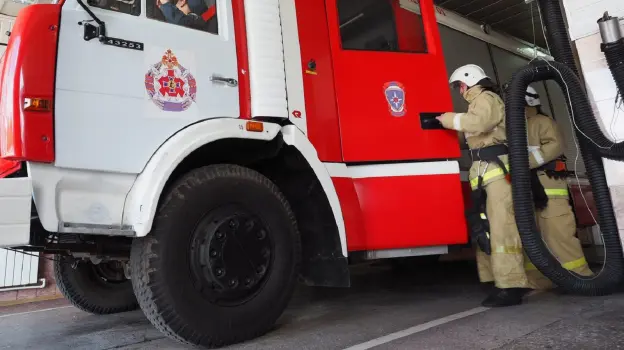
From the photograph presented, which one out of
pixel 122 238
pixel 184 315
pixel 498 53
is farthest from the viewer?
pixel 498 53

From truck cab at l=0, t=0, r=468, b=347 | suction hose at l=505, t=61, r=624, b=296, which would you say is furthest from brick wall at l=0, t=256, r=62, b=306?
suction hose at l=505, t=61, r=624, b=296

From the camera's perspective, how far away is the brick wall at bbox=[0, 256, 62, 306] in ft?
16.4

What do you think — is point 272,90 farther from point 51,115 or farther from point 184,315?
point 184,315

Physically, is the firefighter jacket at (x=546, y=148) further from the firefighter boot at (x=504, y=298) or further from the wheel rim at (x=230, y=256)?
the wheel rim at (x=230, y=256)

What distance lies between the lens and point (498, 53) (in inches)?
183

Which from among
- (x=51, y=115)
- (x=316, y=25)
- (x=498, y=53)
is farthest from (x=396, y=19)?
(x=51, y=115)

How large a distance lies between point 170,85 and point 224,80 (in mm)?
297

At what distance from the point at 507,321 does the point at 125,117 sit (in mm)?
2395

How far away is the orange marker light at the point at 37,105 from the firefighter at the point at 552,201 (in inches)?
136

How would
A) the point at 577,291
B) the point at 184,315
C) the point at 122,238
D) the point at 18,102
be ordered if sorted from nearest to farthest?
the point at 18,102
the point at 184,315
the point at 122,238
the point at 577,291

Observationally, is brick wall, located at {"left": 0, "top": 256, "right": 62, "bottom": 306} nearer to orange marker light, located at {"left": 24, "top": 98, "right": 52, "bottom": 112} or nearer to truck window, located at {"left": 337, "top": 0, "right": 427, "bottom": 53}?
orange marker light, located at {"left": 24, "top": 98, "right": 52, "bottom": 112}

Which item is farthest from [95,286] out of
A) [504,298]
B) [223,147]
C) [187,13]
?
[504,298]

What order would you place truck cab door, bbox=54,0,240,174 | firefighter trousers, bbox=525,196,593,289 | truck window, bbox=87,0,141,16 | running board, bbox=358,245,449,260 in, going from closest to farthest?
1. truck cab door, bbox=54,0,240,174
2. truck window, bbox=87,0,141,16
3. running board, bbox=358,245,449,260
4. firefighter trousers, bbox=525,196,593,289

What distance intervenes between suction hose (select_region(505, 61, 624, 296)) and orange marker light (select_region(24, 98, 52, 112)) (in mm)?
2903
